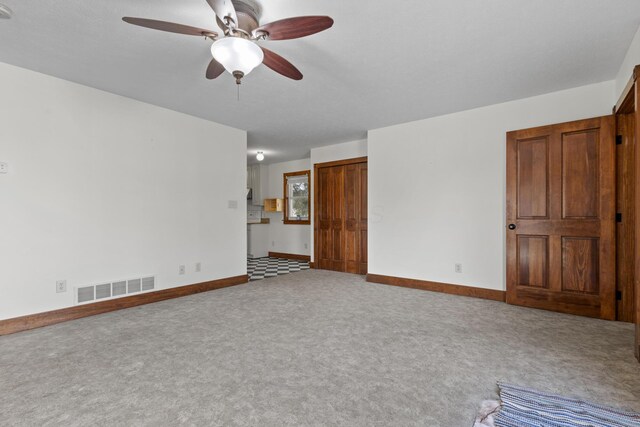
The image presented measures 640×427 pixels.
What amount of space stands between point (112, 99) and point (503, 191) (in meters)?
4.90

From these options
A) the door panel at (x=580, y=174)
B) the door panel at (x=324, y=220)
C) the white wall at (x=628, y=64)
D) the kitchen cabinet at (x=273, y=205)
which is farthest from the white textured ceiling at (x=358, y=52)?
the kitchen cabinet at (x=273, y=205)

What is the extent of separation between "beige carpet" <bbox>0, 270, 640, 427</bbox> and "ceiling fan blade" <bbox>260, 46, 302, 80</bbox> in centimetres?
222

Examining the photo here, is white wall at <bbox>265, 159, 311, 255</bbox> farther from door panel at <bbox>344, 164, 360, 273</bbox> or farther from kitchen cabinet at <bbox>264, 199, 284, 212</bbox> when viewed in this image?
door panel at <bbox>344, 164, 360, 273</bbox>

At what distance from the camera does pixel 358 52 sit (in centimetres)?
264

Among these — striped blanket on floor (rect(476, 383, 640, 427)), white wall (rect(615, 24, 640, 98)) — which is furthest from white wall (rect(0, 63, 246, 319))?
white wall (rect(615, 24, 640, 98))

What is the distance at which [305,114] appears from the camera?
4.26 meters

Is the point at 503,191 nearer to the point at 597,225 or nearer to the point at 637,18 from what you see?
the point at 597,225

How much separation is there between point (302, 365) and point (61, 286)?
275cm

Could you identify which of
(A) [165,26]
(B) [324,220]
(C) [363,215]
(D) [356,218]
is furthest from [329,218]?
(A) [165,26]

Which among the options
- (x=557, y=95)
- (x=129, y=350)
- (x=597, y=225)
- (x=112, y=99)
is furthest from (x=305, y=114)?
(x=597, y=225)

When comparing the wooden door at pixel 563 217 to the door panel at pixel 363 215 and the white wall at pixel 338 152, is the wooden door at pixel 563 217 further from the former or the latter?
the white wall at pixel 338 152

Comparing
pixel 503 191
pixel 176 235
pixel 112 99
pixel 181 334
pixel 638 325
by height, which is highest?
pixel 112 99

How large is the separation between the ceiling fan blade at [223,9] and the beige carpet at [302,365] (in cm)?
224

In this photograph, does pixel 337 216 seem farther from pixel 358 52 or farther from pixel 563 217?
pixel 358 52
